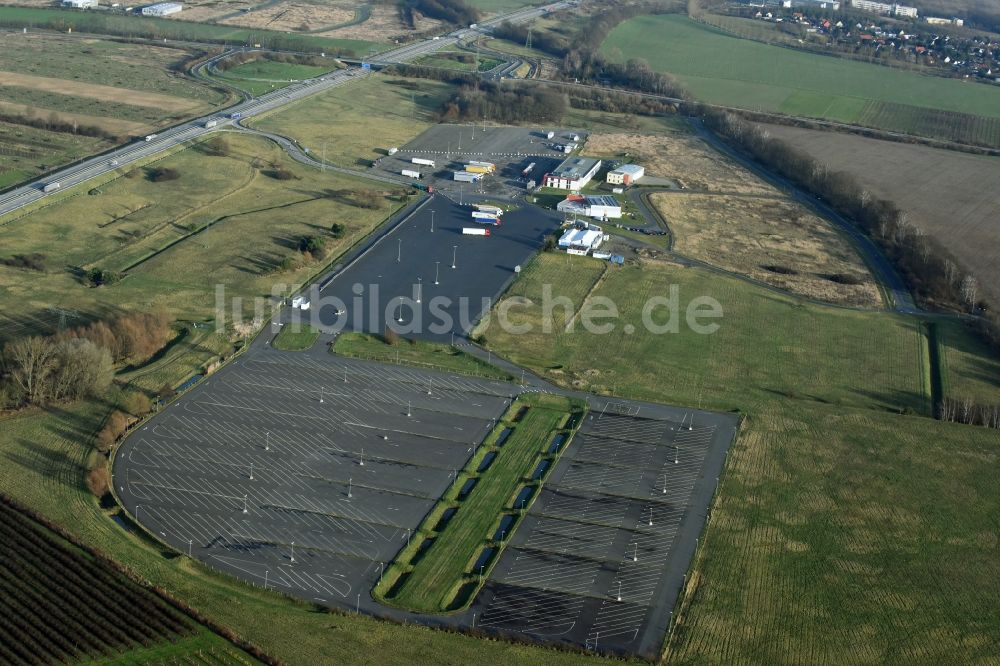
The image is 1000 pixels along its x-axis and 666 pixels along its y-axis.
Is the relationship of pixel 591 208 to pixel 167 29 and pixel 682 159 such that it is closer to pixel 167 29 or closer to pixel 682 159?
pixel 682 159

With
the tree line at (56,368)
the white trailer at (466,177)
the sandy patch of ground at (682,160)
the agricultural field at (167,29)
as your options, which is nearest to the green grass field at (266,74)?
the agricultural field at (167,29)

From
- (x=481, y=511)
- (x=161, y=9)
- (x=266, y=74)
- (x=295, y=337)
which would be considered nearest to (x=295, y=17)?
(x=161, y=9)

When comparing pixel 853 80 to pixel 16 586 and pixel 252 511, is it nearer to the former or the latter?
pixel 252 511

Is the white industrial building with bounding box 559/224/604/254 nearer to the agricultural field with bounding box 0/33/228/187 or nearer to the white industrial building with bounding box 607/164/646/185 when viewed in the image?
the white industrial building with bounding box 607/164/646/185

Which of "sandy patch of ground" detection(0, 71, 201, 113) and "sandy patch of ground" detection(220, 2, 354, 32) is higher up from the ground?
"sandy patch of ground" detection(220, 2, 354, 32)

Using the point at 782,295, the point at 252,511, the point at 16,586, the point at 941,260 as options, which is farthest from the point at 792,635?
the point at 941,260

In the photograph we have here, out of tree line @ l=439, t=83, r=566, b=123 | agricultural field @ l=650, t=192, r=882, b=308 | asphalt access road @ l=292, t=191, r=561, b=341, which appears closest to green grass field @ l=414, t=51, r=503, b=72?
→ tree line @ l=439, t=83, r=566, b=123
